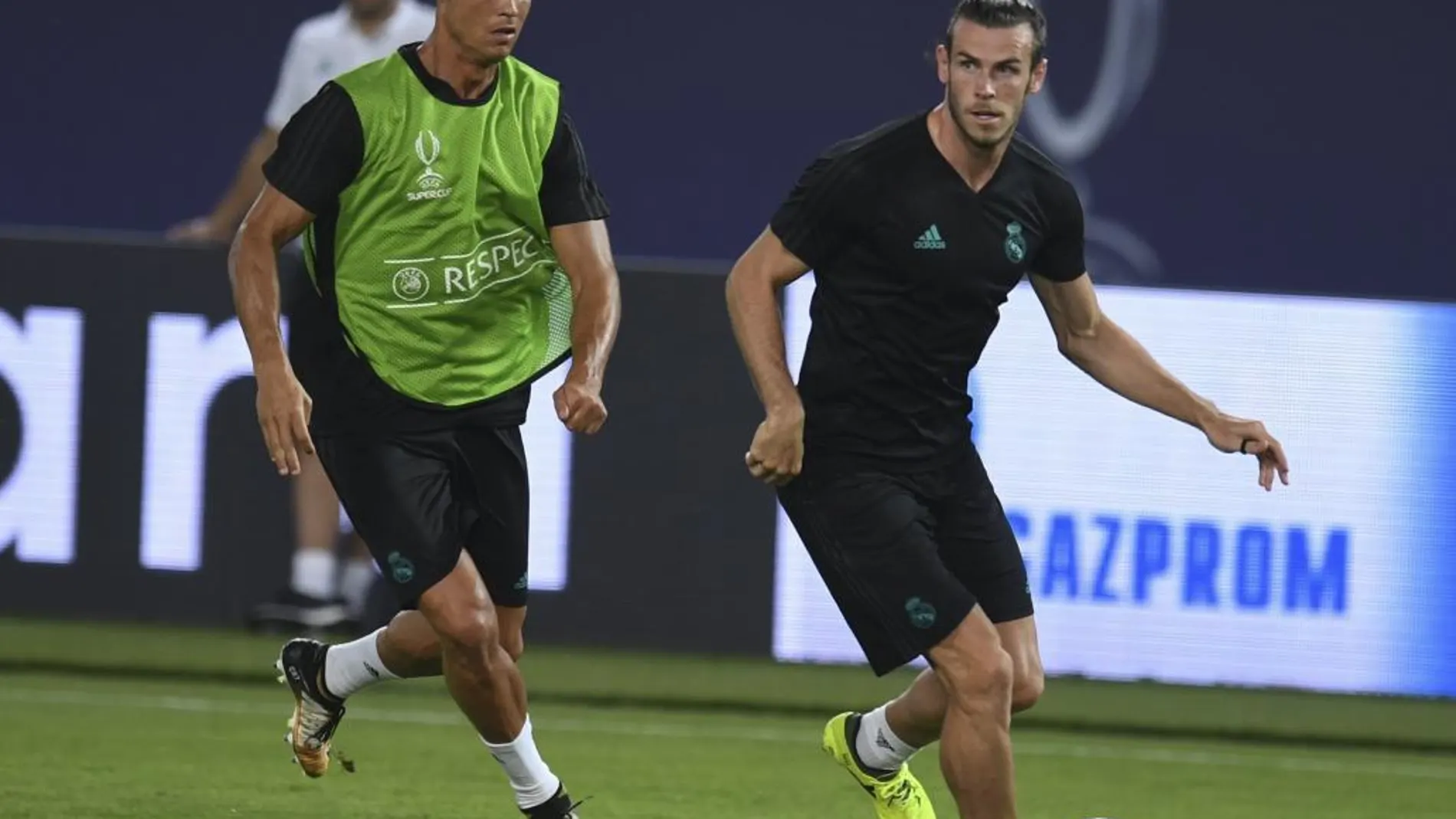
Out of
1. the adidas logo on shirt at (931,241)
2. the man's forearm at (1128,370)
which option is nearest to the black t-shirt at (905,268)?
the adidas logo on shirt at (931,241)

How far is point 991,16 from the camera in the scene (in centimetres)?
596

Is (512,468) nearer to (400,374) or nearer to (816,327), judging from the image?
A: (400,374)

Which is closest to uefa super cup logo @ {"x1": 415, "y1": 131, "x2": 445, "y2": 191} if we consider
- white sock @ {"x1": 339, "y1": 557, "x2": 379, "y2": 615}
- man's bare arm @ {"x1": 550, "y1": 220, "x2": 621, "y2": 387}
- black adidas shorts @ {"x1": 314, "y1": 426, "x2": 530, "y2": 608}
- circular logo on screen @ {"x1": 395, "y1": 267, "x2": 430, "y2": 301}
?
circular logo on screen @ {"x1": 395, "y1": 267, "x2": 430, "y2": 301}

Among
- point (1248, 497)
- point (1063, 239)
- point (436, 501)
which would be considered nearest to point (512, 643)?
point (436, 501)

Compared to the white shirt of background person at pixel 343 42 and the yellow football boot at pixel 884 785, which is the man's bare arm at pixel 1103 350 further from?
the white shirt of background person at pixel 343 42

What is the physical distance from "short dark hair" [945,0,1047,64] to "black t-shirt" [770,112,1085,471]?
0.26 meters

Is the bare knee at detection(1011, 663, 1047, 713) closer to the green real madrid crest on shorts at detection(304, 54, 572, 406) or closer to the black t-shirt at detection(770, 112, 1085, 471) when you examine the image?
the black t-shirt at detection(770, 112, 1085, 471)

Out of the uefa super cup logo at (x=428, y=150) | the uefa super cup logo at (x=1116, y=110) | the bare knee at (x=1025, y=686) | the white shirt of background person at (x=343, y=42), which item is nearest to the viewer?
the bare knee at (x=1025, y=686)

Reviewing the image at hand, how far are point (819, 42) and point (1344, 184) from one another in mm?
2660

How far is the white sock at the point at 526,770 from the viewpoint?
21.6ft

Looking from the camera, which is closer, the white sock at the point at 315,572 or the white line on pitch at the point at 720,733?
the white line on pitch at the point at 720,733

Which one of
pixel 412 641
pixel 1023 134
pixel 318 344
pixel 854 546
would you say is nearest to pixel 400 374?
pixel 318 344

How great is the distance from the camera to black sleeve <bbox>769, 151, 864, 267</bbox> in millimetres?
6078

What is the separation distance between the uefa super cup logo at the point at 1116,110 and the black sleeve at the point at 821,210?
8159 mm
